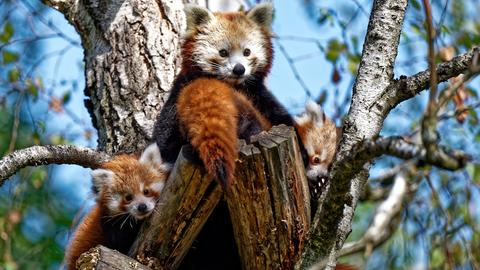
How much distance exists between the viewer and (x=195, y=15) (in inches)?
225

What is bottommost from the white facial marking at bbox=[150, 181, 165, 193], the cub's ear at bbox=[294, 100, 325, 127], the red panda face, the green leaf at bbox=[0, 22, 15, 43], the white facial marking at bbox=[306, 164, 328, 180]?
the white facial marking at bbox=[150, 181, 165, 193]

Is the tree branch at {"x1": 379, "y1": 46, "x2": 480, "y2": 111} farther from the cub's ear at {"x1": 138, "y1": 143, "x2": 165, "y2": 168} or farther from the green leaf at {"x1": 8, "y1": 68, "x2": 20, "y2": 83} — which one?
the green leaf at {"x1": 8, "y1": 68, "x2": 20, "y2": 83}

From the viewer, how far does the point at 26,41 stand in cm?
780

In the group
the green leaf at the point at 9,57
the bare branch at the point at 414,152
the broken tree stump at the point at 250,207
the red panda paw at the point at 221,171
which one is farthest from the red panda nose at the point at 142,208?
the green leaf at the point at 9,57

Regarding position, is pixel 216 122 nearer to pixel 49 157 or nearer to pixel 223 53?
pixel 49 157

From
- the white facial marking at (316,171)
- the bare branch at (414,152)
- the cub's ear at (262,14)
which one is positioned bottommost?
the bare branch at (414,152)

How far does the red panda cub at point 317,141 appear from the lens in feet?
15.3

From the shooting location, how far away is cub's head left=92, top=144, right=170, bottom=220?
4.73 meters

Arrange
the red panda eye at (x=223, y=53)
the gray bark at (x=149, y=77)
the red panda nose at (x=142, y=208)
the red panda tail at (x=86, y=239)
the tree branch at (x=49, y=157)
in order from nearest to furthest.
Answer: the gray bark at (x=149, y=77)
the tree branch at (x=49, y=157)
the red panda nose at (x=142, y=208)
the red panda tail at (x=86, y=239)
the red panda eye at (x=223, y=53)

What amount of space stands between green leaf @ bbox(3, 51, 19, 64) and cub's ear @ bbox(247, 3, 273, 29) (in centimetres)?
308

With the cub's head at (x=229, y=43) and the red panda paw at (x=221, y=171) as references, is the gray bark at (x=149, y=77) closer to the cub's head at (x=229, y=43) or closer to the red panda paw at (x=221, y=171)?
the cub's head at (x=229, y=43)

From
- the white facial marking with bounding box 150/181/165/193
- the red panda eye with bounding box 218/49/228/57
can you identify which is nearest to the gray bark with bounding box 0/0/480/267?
the red panda eye with bounding box 218/49/228/57

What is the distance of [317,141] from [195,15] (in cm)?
151

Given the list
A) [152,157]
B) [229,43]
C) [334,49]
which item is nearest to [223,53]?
[229,43]
